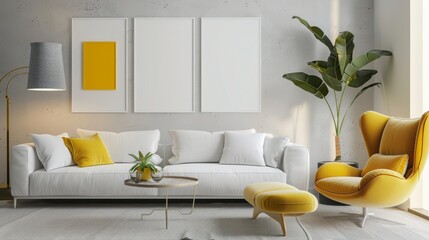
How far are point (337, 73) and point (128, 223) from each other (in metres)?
3.03

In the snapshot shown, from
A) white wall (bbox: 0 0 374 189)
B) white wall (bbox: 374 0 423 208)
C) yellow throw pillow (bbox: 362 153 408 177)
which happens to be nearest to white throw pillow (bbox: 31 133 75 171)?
white wall (bbox: 0 0 374 189)

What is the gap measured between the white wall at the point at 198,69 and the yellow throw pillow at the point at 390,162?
5.65ft

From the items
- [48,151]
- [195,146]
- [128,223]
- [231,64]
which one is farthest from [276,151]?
[48,151]

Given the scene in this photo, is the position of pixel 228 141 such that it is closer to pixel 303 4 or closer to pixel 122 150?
pixel 122 150

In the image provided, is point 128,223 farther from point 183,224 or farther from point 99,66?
point 99,66

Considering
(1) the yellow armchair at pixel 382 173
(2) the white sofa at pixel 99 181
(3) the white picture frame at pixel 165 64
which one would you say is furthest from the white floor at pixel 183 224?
(3) the white picture frame at pixel 165 64

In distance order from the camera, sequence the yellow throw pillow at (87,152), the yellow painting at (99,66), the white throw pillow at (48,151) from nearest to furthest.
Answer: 1. the white throw pillow at (48,151)
2. the yellow throw pillow at (87,152)
3. the yellow painting at (99,66)

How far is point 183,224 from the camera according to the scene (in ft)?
15.9

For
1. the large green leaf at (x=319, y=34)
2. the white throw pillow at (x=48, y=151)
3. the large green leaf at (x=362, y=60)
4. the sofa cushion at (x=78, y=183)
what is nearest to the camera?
the sofa cushion at (x=78, y=183)

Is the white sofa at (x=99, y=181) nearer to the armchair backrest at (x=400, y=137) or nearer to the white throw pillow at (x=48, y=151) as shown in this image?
the white throw pillow at (x=48, y=151)

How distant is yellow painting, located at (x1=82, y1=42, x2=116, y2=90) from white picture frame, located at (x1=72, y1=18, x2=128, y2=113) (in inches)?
1.9

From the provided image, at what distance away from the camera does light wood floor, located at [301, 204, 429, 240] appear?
4.41 meters

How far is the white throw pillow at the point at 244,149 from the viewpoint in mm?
6047

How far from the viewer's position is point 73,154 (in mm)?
5918
